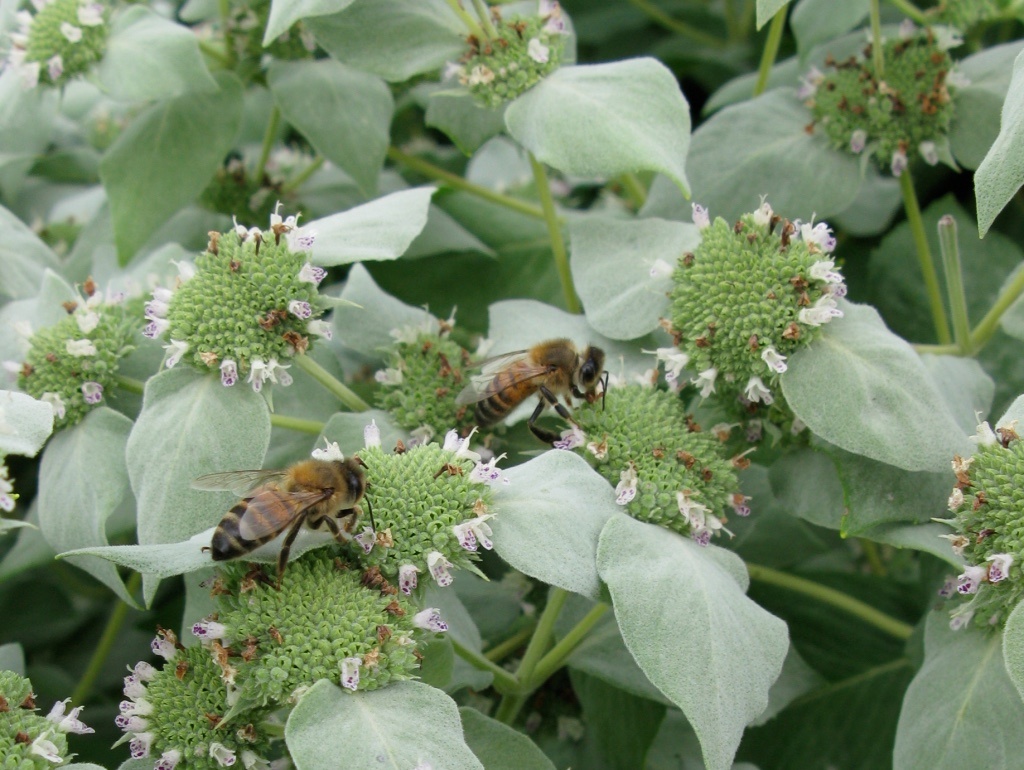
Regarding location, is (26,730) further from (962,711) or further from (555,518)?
Answer: (962,711)

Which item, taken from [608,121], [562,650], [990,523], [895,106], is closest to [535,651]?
[562,650]

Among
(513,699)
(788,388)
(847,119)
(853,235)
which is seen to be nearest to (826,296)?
(788,388)

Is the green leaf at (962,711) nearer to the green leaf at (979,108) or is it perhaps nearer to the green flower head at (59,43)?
the green leaf at (979,108)

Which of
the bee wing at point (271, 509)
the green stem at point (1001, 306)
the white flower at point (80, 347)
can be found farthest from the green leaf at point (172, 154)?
the green stem at point (1001, 306)

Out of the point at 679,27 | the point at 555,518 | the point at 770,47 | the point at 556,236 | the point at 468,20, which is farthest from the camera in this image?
the point at 679,27

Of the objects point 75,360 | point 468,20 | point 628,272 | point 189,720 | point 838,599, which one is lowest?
point 838,599

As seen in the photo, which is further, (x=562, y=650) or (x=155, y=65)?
(x=155, y=65)
